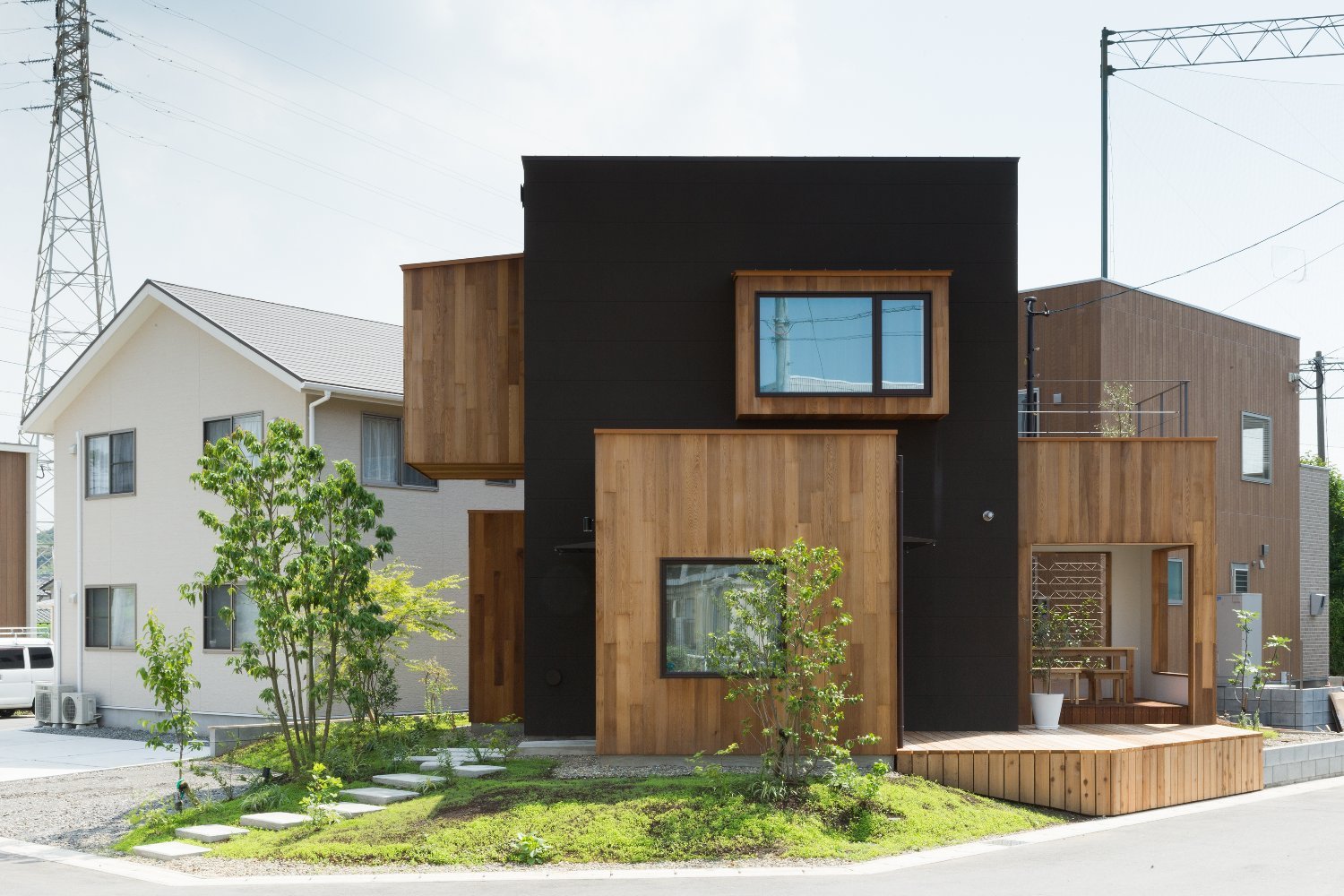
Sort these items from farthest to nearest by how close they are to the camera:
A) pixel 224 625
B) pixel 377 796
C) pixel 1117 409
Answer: pixel 224 625 < pixel 1117 409 < pixel 377 796

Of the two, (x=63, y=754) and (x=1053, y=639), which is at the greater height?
(x=1053, y=639)

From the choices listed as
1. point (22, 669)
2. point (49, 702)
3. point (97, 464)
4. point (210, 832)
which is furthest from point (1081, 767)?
point (22, 669)

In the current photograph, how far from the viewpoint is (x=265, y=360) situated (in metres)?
18.5

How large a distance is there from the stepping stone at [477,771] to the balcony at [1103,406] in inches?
357

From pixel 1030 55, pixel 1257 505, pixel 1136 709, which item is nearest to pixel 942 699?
pixel 1136 709

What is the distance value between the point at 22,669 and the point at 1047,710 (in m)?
19.3

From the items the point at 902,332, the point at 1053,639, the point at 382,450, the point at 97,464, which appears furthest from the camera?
the point at 97,464

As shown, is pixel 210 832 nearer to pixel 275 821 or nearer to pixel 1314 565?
pixel 275 821

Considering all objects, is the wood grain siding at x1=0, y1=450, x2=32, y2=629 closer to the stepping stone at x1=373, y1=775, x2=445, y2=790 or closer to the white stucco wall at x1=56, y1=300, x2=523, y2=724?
the white stucco wall at x1=56, y1=300, x2=523, y2=724

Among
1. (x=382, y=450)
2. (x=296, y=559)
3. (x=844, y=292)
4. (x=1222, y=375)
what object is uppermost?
(x=844, y=292)

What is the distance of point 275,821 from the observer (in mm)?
10820

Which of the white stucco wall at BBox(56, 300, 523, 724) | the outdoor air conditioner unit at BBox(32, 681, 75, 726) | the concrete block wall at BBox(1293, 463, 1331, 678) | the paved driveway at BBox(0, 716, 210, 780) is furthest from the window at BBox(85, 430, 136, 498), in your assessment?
the concrete block wall at BBox(1293, 463, 1331, 678)

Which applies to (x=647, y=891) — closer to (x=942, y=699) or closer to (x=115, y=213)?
(x=942, y=699)

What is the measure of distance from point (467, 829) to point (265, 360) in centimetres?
1018
